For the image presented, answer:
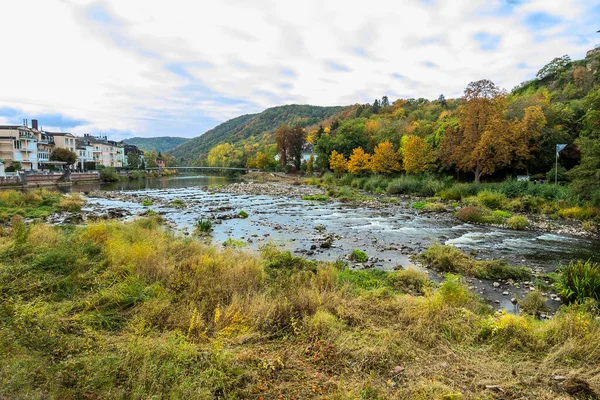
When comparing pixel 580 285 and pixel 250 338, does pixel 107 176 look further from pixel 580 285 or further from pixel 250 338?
pixel 580 285

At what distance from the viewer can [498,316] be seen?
6.92 m

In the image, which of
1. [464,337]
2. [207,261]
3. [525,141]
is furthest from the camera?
[525,141]

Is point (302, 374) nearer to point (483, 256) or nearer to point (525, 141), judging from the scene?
point (483, 256)

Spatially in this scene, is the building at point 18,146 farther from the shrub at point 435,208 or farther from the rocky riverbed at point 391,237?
the shrub at point 435,208

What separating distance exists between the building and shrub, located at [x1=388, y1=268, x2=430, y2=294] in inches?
2921

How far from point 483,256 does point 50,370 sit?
14751 millimetres

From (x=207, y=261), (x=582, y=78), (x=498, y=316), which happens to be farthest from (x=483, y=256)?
(x=582, y=78)

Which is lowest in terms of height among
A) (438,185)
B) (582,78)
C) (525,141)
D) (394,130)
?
(438,185)

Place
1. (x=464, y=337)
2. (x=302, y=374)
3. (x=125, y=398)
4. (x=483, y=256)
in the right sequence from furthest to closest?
1. (x=483, y=256)
2. (x=464, y=337)
3. (x=302, y=374)
4. (x=125, y=398)

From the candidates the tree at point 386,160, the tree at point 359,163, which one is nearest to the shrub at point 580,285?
the tree at point 386,160

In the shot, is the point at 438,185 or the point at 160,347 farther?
the point at 438,185

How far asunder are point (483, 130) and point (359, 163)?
23.7 m

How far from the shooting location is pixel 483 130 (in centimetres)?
3434

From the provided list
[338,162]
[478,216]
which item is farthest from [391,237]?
[338,162]
